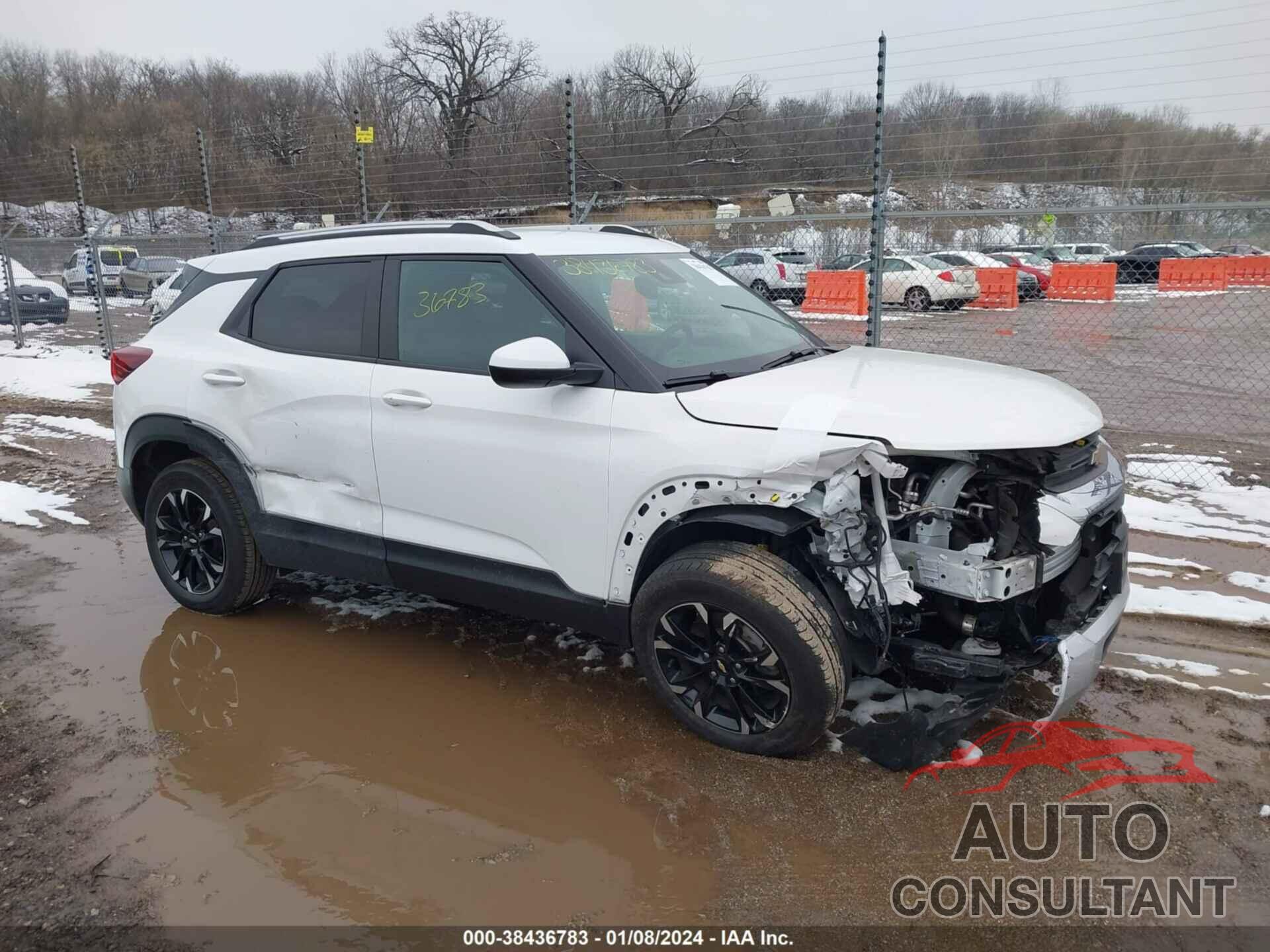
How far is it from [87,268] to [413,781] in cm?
2107

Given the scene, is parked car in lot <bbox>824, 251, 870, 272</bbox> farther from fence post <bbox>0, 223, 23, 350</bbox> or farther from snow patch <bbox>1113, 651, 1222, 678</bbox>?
fence post <bbox>0, 223, 23, 350</bbox>

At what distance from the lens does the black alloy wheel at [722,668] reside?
10.2 ft

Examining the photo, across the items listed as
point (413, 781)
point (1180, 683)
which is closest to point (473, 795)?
point (413, 781)

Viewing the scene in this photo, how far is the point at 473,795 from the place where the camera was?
310 centimetres

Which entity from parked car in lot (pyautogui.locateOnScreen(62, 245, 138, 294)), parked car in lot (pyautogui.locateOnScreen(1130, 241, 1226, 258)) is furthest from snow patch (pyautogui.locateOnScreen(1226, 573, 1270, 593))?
parked car in lot (pyautogui.locateOnScreen(62, 245, 138, 294))

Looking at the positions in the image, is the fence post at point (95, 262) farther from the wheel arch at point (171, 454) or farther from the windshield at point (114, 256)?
the windshield at point (114, 256)

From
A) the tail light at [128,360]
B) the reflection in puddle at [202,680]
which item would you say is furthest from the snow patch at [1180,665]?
the tail light at [128,360]

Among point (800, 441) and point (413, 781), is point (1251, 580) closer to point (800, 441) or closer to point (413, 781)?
point (800, 441)

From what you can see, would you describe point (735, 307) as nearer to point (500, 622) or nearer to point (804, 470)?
point (804, 470)

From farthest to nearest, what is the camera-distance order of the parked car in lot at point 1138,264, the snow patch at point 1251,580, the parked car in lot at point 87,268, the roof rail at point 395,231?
the parked car in lot at point 87,268 < the parked car in lot at point 1138,264 < the snow patch at point 1251,580 < the roof rail at point 395,231

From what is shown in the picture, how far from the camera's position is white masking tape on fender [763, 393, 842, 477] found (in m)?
2.88

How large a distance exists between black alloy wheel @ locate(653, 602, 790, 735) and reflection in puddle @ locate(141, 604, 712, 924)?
1.32 ft

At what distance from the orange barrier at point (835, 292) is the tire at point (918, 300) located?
135cm

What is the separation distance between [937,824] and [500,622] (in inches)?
92.2
